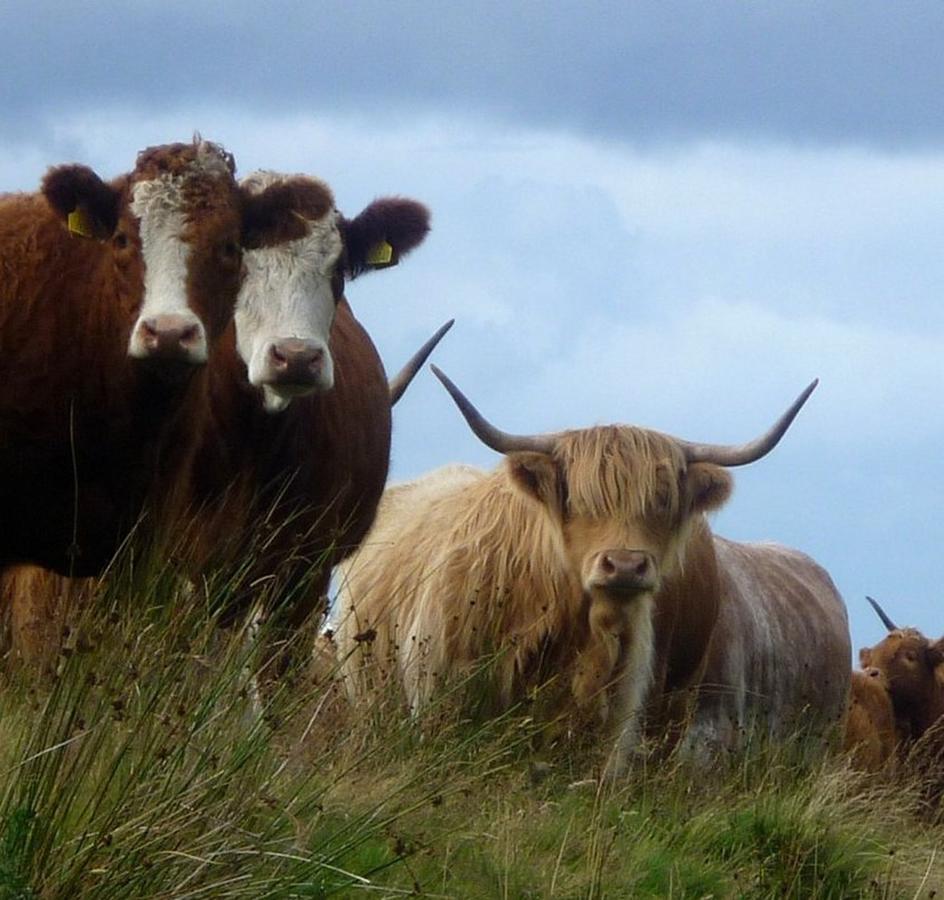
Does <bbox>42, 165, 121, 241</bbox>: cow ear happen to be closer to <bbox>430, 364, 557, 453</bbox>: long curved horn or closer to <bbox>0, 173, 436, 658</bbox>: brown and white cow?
<bbox>0, 173, 436, 658</bbox>: brown and white cow

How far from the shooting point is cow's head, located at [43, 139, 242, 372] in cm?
676

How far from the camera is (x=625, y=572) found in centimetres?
859

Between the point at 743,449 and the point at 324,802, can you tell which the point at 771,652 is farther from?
the point at 324,802

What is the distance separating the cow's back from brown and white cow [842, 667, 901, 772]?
35.7 inches

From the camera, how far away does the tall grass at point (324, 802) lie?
456 centimetres

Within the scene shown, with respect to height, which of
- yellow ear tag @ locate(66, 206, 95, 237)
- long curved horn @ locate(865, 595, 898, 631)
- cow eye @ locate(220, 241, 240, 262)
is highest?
yellow ear tag @ locate(66, 206, 95, 237)

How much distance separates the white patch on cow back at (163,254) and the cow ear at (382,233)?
137 cm

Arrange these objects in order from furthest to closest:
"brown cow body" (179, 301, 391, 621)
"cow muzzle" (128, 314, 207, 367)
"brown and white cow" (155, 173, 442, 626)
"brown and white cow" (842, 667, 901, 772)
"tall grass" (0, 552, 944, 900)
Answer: "brown and white cow" (842, 667, 901, 772) < "brown cow body" (179, 301, 391, 621) < "brown and white cow" (155, 173, 442, 626) < "cow muzzle" (128, 314, 207, 367) < "tall grass" (0, 552, 944, 900)

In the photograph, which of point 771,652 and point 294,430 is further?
point 771,652

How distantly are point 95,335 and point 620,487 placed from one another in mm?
2875

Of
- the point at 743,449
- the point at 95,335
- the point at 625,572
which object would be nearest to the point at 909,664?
the point at 743,449

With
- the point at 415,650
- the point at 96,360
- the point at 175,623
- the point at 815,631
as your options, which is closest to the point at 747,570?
the point at 815,631

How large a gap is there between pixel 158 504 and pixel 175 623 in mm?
1553

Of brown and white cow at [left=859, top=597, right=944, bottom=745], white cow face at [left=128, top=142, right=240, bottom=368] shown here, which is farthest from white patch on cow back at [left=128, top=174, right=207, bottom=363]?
brown and white cow at [left=859, top=597, right=944, bottom=745]
